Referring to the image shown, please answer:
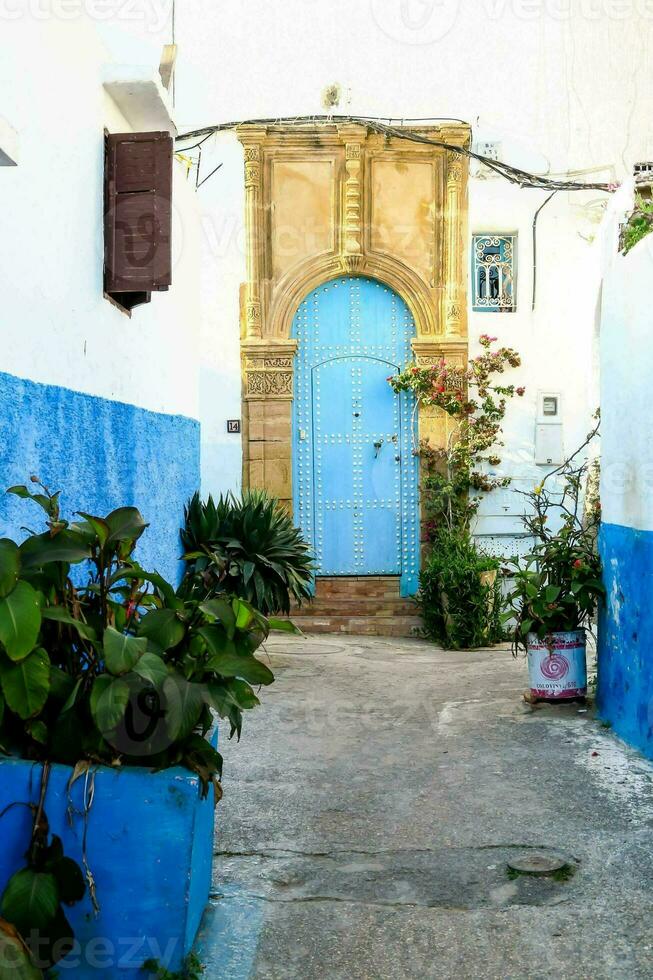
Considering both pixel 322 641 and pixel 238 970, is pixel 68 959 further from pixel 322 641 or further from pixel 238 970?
pixel 322 641

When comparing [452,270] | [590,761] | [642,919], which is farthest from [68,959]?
[452,270]

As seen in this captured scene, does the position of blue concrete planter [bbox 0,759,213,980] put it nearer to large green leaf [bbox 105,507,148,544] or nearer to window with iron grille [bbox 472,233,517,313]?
large green leaf [bbox 105,507,148,544]

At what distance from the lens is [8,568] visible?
284cm

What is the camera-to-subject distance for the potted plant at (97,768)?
2848mm

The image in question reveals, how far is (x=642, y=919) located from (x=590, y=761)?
1.95m

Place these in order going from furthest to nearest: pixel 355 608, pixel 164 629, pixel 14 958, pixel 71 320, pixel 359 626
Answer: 1. pixel 355 608
2. pixel 359 626
3. pixel 71 320
4. pixel 164 629
5. pixel 14 958

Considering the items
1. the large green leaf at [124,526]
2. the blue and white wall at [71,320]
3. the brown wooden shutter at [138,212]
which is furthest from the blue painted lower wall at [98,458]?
the large green leaf at [124,526]

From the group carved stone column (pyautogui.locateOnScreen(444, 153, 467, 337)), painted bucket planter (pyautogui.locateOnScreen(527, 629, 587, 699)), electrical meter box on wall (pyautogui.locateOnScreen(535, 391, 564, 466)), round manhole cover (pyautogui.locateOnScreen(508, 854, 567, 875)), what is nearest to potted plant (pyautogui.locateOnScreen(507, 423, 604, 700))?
painted bucket planter (pyautogui.locateOnScreen(527, 629, 587, 699))

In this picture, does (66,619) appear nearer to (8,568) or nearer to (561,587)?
(8,568)

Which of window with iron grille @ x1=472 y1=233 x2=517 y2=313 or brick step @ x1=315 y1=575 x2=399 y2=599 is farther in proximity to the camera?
window with iron grille @ x1=472 y1=233 x2=517 y2=313

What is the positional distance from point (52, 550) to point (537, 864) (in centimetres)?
227

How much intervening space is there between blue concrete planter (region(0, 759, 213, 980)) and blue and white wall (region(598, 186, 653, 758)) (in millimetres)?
3208

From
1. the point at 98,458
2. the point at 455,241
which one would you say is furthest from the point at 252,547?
the point at 455,241

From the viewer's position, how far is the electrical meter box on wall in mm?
11250
